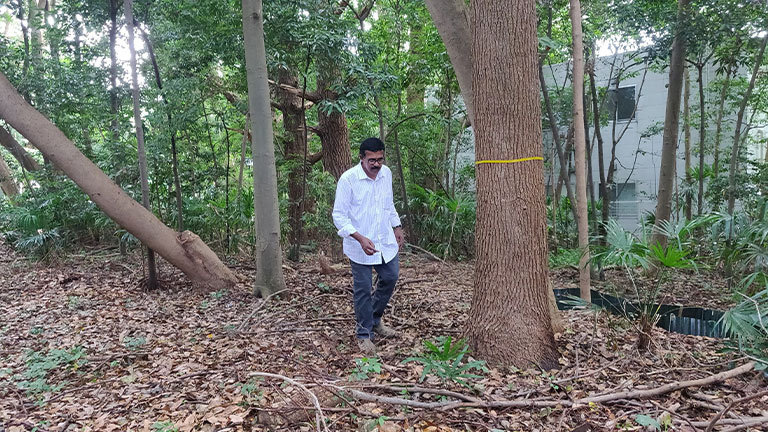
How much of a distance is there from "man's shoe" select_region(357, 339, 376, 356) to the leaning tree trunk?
2.78 meters

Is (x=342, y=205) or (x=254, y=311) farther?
(x=254, y=311)

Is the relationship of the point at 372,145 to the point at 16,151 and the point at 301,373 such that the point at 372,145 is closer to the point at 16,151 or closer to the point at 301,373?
the point at 301,373

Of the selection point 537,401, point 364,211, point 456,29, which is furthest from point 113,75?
point 537,401

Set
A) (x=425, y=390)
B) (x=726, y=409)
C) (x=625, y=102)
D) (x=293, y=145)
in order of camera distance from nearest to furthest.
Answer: (x=726, y=409) < (x=425, y=390) < (x=293, y=145) < (x=625, y=102)

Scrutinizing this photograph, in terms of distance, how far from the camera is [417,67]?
9586 millimetres

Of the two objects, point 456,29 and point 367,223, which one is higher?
point 456,29

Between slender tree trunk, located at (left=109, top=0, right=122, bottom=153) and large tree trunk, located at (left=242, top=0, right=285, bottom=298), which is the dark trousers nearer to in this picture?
large tree trunk, located at (left=242, top=0, right=285, bottom=298)

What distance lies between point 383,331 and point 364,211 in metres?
1.16

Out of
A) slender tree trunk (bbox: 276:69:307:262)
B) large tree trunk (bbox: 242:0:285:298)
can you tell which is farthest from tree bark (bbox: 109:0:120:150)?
slender tree trunk (bbox: 276:69:307:262)

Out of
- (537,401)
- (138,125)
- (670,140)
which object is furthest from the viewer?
(670,140)

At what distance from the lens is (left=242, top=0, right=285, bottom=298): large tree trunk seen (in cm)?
562

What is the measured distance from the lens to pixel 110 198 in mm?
5895

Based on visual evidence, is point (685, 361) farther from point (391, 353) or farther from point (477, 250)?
point (391, 353)

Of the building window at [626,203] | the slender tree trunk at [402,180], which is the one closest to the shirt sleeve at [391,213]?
the slender tree trunk at [402,180]
